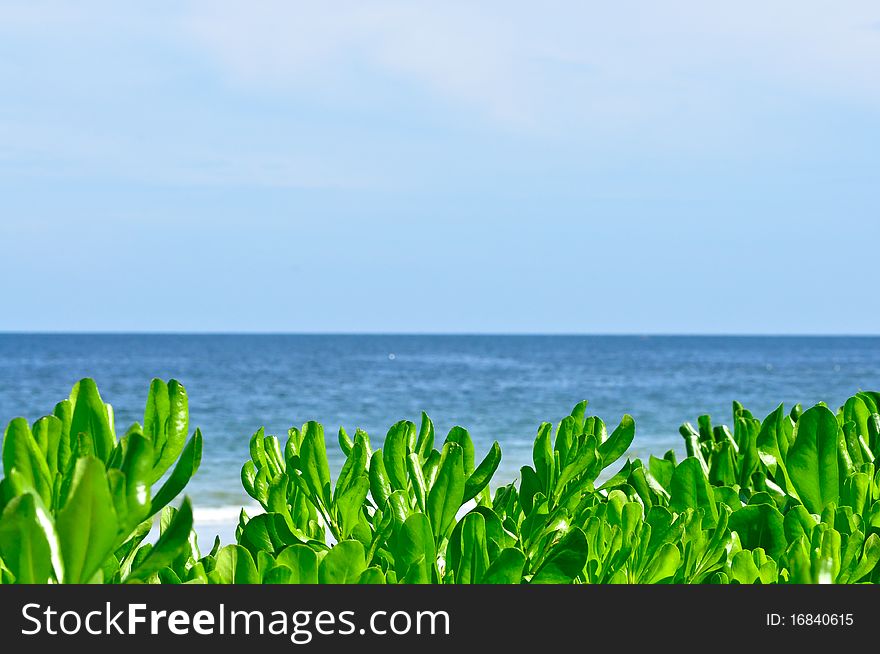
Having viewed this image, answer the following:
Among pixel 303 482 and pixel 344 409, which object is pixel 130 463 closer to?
pixel 303 482

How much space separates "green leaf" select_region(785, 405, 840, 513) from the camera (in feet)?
5.11

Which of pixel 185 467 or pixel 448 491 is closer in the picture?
pixel 185 467

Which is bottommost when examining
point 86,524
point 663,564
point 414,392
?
point 663,564

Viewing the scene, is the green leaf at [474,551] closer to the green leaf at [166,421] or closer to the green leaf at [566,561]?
the green leaf at [566,561]

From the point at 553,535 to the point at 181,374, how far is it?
2006 inches

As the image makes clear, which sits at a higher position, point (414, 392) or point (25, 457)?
point (414, 392)

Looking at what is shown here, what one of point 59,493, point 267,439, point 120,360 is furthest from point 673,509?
point 120,360

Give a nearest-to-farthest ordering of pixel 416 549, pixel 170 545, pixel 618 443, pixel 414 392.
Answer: pixel 170 545, pixel 416 549, pixel 618 443, pixel 414 392

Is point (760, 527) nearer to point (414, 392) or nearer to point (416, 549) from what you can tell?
point (416, 549)

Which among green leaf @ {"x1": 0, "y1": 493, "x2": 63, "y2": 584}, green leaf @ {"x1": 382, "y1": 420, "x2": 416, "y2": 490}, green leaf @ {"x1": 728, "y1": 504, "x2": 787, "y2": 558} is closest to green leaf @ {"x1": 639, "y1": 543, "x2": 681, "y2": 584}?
green leaf @ {"x1": 728, "y1": 504, "x2": 787, "y2": 558}

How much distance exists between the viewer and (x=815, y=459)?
160 cm

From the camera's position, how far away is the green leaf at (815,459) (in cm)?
156

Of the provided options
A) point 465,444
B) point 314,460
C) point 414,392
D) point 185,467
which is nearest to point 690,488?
point 465,444

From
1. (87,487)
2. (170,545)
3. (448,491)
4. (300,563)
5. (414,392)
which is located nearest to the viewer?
(87,487)
